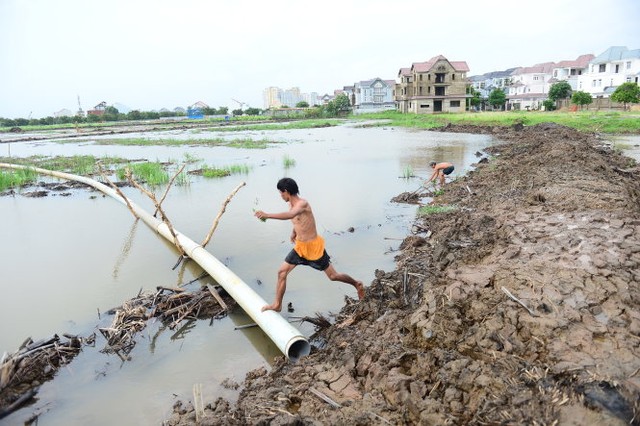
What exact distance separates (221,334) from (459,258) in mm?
3294

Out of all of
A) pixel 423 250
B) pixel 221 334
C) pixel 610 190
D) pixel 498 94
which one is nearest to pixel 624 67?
pixel 498 94

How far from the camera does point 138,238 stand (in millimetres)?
9594

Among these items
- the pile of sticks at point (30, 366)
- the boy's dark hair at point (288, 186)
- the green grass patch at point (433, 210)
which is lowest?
the pile of sticks at point (30, 366)

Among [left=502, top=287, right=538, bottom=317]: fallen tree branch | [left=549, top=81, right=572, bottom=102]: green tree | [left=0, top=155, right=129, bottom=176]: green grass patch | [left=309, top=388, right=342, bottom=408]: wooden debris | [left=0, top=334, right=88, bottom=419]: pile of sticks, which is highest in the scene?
[left=549, top=81, right=572, bottom=102]: green tree

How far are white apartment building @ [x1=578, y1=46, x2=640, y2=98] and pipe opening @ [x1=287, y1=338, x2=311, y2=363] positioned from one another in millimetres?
59476

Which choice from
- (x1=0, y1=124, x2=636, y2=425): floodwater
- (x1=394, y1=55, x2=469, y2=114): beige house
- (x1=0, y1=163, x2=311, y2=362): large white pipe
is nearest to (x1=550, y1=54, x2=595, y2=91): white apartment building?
(x1=394, y1=55, x2=469, y2=114): beige house

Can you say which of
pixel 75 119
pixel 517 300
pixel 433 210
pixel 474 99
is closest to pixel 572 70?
pixel 474 99

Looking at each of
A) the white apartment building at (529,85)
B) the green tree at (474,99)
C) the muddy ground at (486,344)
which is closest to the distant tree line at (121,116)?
the green tree at (474,99)

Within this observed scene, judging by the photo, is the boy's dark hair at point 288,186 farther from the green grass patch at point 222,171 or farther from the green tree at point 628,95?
the green tree at point 628,95

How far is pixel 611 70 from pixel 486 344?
63.5 metres

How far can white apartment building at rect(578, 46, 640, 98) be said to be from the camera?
51.5 meters

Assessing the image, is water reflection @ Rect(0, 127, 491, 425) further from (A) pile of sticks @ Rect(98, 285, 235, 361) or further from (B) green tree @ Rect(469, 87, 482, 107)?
(B) green tree @ Rect(469, 87, 482, 107)

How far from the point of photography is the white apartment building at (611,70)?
5150 cm

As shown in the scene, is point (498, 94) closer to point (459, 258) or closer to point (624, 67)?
point (624, 67)
